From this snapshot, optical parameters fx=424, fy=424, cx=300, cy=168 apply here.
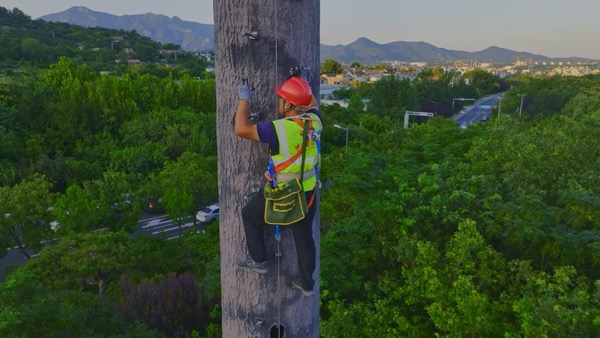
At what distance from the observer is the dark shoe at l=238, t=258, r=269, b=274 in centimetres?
223

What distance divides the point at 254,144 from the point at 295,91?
1.16ft

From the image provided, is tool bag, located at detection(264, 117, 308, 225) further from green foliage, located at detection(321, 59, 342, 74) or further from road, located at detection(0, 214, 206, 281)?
→ green foliage, located at detection(321, 59, 342, 74)

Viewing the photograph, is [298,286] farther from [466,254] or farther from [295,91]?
[466,254]

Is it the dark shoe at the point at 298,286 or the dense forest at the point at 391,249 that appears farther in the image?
the dense forest at the point at 391,249

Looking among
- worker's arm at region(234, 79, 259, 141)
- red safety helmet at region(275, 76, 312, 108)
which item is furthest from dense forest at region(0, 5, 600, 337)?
worker's arm at region(234, 79, 259, 141)

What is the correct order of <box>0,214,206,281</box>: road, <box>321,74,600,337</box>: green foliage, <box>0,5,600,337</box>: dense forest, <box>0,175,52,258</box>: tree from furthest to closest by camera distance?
<box>0,214,206,281</box>: road, <box>0,175,52,258</box>: tree, <box>0,5,600,337</box>: dense forest, <box>321,74,600,337</box>: green foliage

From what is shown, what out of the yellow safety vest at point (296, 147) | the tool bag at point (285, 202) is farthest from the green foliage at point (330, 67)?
the tool bag at point (285, 202)

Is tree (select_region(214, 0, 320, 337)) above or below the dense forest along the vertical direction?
above

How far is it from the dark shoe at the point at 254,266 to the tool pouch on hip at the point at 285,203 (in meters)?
0.22

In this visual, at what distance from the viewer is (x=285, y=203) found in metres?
2.26

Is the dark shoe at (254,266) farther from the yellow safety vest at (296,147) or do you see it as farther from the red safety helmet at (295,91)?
the red safety helmet at (295,91)

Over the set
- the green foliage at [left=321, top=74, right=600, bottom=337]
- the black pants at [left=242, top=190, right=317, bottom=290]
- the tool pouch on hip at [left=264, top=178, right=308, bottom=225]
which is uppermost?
the tool pouch on hip at [left=264, top=178, right=308, bottom=225]

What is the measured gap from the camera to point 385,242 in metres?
8.21

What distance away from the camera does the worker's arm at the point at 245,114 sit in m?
2.09
